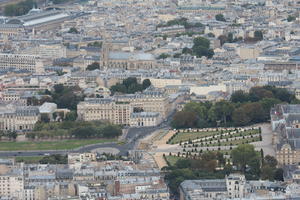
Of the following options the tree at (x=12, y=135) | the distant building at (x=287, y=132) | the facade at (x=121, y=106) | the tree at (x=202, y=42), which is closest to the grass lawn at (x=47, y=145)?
the tree at (x=12, y=135)

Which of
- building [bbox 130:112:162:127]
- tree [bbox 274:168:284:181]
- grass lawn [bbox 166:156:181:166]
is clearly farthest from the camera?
building [bbox 130:112:162:127]

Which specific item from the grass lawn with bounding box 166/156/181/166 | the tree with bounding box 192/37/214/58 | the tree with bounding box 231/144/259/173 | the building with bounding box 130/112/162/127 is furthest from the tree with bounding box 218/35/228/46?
the tree with bounding box 231/144/259/173

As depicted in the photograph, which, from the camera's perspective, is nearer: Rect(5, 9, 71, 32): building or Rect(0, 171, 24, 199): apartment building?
Rect(0, 171, 24, 199): apartment building

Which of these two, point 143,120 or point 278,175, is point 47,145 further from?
point 278,175

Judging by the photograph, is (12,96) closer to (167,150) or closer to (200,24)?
(167,150)

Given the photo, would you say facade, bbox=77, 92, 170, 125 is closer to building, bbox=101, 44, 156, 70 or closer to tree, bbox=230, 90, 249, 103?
tree, bbox=230, 90, 249, 103

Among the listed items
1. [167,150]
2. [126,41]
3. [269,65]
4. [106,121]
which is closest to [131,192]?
[167,150]

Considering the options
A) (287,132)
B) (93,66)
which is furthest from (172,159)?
(93,66)
